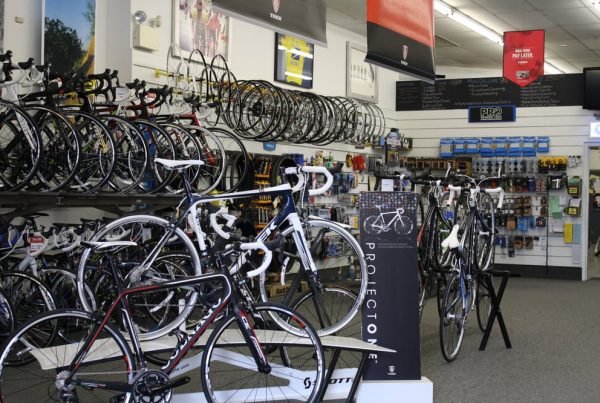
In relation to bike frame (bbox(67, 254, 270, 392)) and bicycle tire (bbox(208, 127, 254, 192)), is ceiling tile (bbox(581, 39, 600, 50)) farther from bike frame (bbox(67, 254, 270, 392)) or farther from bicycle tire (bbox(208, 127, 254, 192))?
bike frame (bbox(67, 254, 270, 392))

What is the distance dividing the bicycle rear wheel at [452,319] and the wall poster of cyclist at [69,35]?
3.83 metres

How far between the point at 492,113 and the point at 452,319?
6.83 m

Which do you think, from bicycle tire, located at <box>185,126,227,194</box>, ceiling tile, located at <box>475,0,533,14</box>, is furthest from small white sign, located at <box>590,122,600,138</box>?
bicycle tire, located at <box>185,126,227,194</box>

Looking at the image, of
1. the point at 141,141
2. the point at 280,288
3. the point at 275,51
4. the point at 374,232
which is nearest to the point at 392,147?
the point at 275,51

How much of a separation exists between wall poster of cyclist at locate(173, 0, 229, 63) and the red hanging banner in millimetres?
3722

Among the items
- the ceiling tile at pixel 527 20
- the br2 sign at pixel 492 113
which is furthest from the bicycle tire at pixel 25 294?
the ceiling tile at pixel 527 20

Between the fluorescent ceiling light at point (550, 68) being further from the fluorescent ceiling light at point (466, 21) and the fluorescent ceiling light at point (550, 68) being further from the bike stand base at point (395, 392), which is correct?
the bike stand base at point (395, 392)

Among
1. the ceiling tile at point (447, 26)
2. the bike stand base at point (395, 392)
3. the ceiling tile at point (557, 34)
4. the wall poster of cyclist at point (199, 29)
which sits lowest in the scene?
the bike stand base at point (395, 392)

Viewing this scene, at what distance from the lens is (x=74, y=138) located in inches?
215

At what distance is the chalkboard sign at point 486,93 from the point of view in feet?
37.7

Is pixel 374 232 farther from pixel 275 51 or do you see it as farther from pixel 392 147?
pixel 392 147

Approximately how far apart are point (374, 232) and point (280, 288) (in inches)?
174

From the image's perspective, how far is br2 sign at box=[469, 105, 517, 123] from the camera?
1169 cm

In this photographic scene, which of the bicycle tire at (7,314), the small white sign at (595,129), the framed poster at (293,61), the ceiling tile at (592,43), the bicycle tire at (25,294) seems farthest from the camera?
the ceiling tile at (592,43)
